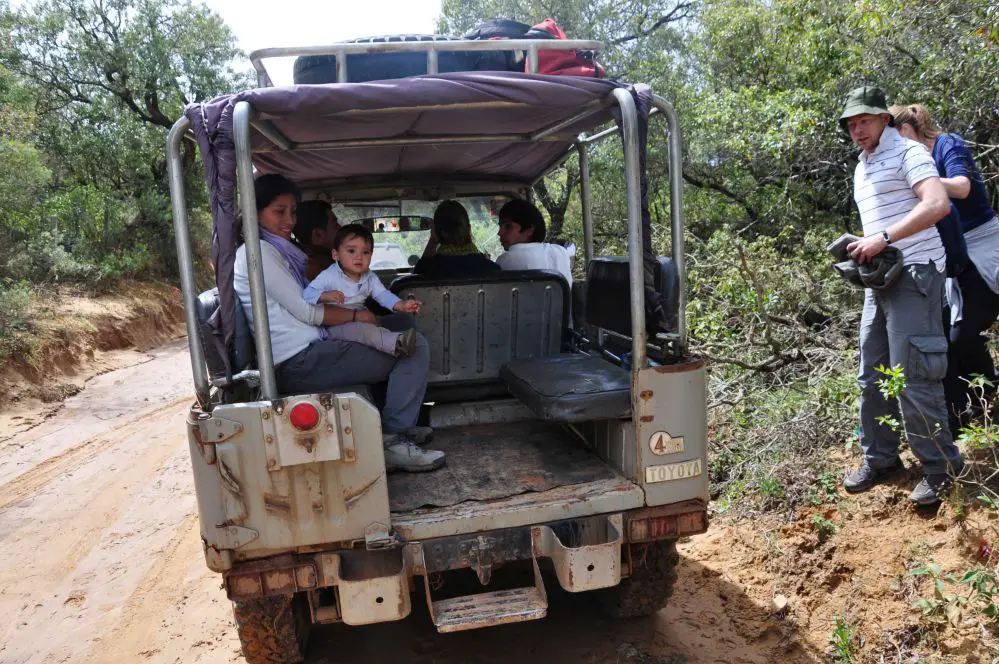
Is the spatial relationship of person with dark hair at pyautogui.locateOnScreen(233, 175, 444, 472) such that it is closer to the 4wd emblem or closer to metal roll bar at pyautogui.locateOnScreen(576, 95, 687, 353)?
the 4wd emblem

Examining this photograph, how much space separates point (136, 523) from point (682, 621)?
4.01 m

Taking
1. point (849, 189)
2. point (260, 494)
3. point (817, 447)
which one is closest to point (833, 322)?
point (817, 447)

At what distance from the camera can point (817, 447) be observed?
4562 mm

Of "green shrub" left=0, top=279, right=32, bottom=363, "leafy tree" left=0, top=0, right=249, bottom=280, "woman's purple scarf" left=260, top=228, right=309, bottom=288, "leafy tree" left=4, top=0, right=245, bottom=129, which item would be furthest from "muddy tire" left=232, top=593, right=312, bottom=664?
"leafy tree" left=4, top=0, right=245, bottom=129

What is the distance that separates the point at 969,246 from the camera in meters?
3.80

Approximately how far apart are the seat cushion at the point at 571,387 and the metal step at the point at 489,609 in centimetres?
65

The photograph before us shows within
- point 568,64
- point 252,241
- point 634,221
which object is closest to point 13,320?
point 252,241

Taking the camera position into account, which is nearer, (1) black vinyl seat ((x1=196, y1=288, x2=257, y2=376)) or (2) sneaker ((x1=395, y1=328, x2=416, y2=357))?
(1) black vinyl seat ((x1=196, y1=288, x2=257, y2=376))

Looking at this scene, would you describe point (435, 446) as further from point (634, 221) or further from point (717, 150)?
point (717, 150)

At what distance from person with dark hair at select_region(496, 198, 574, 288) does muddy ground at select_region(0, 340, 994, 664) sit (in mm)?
1930

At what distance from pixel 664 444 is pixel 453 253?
2.05m

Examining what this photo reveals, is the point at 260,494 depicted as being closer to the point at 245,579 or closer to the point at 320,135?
the point at 245,579

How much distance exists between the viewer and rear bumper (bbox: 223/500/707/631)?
9.31ft

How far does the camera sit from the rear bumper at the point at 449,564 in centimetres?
284
